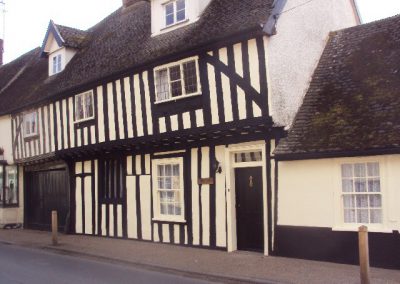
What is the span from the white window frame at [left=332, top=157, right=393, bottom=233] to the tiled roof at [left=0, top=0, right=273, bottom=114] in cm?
372

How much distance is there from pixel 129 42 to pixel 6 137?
8777mm

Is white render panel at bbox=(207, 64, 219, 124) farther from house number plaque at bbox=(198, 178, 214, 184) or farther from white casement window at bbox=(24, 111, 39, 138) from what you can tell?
white casement window at bbox=(24, 111, 39, 138)

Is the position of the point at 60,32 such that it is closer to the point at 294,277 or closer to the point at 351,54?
the point at 351,54

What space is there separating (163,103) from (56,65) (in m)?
8.41

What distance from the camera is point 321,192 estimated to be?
1007 centimetres

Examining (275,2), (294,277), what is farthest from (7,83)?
(294,277)

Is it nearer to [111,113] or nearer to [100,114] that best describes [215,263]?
[111,113]

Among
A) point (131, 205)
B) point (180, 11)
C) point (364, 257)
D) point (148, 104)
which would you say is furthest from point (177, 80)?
point (364, 257)

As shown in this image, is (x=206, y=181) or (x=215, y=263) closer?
(x=215, y=263)

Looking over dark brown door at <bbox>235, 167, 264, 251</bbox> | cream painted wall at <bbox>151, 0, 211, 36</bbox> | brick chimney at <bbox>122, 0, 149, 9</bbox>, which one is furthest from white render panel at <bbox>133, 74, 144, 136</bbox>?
brick chimney at <bbox>122, 0, 149, 9</bbox>

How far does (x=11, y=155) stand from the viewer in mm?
20500

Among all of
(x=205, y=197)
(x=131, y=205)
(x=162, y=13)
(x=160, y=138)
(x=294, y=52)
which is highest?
(x=162, y=13)

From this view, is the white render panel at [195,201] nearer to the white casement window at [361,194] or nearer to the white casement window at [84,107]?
the white casement window at [361,194]

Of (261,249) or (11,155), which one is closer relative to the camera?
(261,249)
